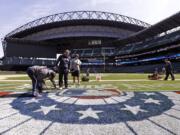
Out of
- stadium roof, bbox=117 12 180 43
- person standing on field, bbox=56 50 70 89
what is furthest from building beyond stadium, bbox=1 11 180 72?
person standing on field, bbox=56 50 70 89

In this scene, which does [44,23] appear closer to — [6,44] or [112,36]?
[6,44]

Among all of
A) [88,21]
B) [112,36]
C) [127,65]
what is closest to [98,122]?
[127,65]

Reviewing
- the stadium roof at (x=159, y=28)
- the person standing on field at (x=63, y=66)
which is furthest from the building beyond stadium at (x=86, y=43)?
the person standing on field at (x=63, y=66)

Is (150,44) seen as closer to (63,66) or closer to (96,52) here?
(96,52)

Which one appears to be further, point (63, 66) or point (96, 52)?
point (96, 52)

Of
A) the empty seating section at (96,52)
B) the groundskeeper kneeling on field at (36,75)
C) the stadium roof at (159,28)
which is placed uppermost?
the stadium roof at (159,28)

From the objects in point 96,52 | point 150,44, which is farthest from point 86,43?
point 150,44

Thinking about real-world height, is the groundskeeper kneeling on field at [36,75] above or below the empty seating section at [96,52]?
below

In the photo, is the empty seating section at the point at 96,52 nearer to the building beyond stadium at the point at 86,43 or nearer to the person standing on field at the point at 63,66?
the building beyond stadium at the point at 86,43

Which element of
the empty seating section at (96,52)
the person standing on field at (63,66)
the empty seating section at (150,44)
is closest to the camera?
the person standing on field at (63,66)

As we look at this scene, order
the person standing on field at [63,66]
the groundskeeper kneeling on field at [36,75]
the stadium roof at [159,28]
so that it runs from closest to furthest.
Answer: the groundskeeper kneeling on field at [36,75] < the person standing on field at [63,66] < the stadium roof at [159,28]

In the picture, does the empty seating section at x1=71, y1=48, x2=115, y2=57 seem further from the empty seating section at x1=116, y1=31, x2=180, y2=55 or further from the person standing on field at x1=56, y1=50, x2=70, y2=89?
the person standing on field at x1=56, y1=50, x2=70, y2=89

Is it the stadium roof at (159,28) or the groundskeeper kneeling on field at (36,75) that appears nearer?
the groundskeeper kneeling on field at (36,75)

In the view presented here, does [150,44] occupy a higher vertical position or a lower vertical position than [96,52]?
higher
